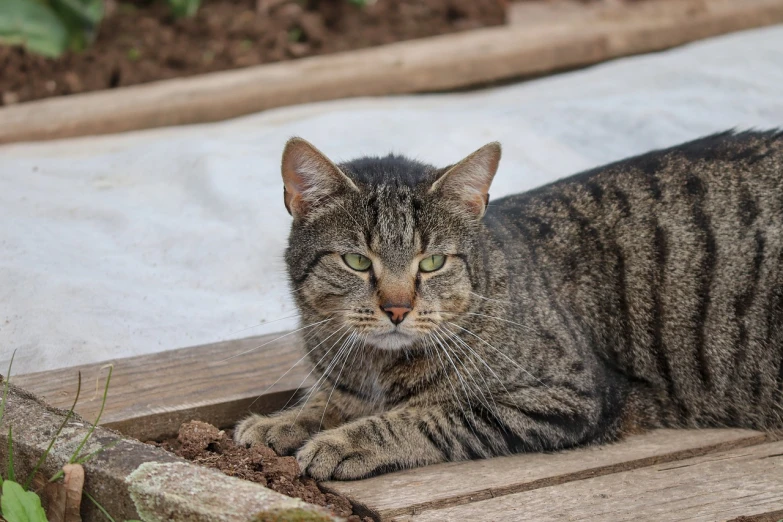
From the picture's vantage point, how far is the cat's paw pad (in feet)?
8.75

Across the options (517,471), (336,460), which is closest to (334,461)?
(336,460)

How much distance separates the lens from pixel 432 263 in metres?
2.89

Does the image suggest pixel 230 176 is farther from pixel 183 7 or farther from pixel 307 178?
pixel 183 7

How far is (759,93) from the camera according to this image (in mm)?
4801

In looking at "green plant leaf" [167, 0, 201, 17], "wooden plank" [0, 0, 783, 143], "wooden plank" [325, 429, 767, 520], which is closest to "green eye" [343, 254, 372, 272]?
"wooden plank" [325, 429, 767, 520]

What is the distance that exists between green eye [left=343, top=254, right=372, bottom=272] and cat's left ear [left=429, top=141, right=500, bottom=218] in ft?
0.93

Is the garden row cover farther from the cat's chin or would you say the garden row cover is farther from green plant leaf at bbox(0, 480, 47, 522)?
green plant leaf at bbox(0, 480, 47, 522)

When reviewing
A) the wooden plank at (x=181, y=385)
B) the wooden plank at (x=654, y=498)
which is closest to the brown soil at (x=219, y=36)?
the wooden plank at (x=181, y=385)

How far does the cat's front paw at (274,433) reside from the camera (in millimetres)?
2850

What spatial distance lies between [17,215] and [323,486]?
1943 mm

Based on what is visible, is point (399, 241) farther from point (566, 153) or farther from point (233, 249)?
point (566, 153)

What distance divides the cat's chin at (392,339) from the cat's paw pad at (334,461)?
296 mm

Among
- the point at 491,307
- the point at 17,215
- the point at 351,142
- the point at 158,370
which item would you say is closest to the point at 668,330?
the point at 491,307

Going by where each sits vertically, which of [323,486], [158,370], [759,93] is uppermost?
[759,93]
